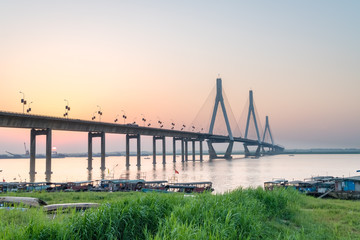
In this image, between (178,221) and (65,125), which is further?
(65,125)

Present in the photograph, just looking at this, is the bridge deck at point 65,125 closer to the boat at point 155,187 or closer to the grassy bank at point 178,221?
the boat at point 155,187

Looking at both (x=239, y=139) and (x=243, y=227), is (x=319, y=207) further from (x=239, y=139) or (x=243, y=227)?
(x=239, y=139)

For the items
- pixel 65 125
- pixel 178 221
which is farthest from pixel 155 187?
pixel 65 125

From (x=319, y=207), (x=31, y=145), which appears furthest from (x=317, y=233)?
(x=31, y=145)

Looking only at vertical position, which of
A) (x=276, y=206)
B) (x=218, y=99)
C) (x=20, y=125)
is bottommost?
(x=276, y=206)

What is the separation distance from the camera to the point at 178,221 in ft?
31.7

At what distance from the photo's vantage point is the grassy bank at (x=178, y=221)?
28.0 feet

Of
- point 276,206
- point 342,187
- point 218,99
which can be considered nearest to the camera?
point 276,206

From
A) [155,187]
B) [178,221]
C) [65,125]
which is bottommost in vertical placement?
[155,187]

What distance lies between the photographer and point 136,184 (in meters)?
46.9

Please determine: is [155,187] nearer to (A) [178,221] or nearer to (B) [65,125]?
(A) [178,221]

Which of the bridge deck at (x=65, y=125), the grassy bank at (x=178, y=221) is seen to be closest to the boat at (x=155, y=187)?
the grassy bank at (x=178, y=221)

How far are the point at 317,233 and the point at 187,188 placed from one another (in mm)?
32446

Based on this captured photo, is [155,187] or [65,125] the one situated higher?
[65,125]
